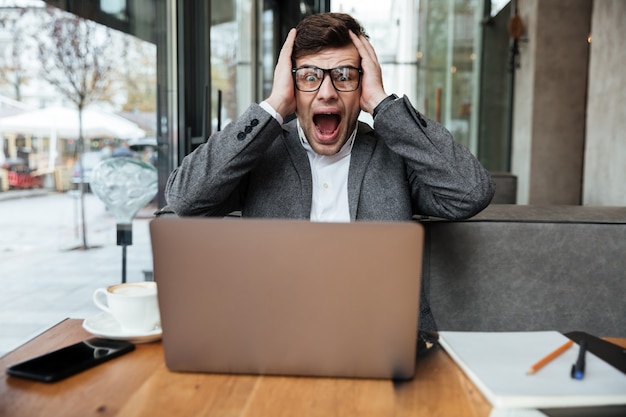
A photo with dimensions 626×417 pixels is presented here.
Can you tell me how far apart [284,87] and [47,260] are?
3.44 feet

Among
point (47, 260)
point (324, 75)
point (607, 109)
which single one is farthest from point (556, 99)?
point (47, 260)

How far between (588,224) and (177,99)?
1995mm

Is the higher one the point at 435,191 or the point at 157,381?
the point at 435,191

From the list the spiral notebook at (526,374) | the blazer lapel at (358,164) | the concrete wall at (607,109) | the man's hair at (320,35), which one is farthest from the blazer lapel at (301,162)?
the concrete wall at (607,109)

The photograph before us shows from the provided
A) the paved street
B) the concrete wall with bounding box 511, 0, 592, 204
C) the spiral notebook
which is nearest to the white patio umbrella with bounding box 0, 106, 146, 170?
the paved street

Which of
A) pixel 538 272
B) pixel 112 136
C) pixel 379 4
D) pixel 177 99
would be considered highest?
pixel 379 4

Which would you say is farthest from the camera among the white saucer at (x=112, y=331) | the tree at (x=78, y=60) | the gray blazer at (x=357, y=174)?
the tree at (x=78, y=60)

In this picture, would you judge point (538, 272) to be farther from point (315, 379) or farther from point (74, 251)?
point (74, 251)

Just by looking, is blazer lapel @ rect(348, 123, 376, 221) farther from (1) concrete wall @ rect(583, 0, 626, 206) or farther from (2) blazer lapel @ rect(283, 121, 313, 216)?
(1) concrete wall @ rect(583, 0, 626, 206)

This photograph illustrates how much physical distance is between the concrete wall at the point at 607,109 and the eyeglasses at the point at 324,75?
2.13 meters

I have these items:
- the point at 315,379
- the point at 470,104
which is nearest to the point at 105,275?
the point at 315,379

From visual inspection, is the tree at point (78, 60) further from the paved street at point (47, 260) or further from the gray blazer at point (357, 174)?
the gray blazer at point (357, 174)

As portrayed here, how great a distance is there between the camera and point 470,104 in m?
6.17

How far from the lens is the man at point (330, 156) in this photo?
142 centimetres
